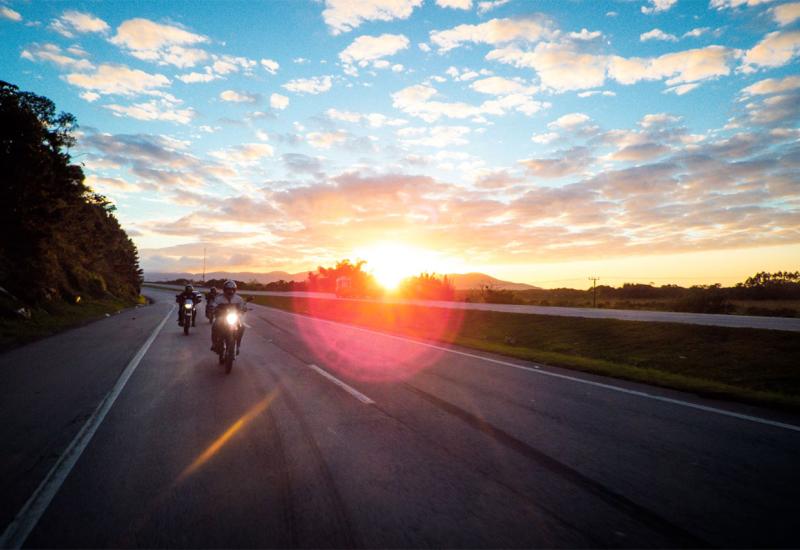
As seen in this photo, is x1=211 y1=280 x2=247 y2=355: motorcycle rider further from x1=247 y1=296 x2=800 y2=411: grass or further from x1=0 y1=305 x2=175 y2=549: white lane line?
x1=247 y1=296 x2=800 y2=411: grass

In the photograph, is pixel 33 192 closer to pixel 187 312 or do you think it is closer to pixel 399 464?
pixel 187 312

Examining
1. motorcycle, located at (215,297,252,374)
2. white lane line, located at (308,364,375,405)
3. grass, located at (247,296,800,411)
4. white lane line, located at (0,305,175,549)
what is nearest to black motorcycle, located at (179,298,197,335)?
motorcycle, located at (215,297,252,374)

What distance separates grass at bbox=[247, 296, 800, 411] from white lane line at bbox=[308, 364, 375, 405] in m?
5.32

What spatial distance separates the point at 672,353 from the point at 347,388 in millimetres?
9917

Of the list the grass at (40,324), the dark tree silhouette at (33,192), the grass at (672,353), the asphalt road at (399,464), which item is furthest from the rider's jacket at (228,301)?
the dark tree silhouette at (33,192)

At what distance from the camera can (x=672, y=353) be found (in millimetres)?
12234

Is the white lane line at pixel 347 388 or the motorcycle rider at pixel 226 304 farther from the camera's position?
the motorcycle rider at pixel 226 304

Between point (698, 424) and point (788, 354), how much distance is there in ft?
25.0

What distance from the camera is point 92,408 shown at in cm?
622

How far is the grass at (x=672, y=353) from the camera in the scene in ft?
27.6

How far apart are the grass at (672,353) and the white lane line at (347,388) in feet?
17.5

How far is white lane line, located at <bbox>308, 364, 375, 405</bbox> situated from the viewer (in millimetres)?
6586

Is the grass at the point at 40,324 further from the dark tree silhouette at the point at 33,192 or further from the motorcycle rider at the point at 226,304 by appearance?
the motorcycle rider at the point at 226,304

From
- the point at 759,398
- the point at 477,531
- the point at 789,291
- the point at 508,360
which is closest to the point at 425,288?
the point at 789,291
